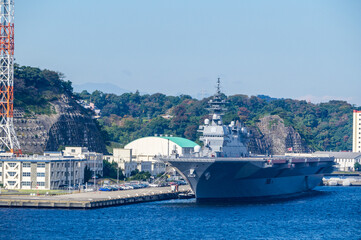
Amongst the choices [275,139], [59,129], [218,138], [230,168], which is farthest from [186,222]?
[275,139]

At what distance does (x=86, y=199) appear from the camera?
68688mm

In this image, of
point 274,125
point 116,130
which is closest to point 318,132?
point 274,125

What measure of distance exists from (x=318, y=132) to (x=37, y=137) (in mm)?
109096

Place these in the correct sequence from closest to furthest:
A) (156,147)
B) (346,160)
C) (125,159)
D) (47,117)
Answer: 1. (125,159)
2. (47,117)
3. (156,147)
4. (346,160)

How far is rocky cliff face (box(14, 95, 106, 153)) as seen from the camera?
108 metres

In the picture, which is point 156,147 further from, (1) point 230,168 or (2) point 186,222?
(2) point 186,222

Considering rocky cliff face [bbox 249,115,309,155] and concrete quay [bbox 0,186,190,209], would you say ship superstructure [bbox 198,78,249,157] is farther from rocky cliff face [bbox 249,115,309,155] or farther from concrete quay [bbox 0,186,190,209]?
rocky cliff face [bbox 249,115,309,155]

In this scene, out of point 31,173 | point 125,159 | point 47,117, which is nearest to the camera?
point 31,173

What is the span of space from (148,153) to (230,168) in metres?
53.0

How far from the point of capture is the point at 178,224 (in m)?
57.7

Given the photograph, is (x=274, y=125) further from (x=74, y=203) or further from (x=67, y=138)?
(x=74, y=203)

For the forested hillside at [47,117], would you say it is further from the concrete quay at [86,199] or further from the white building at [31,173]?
the concrete quay at [86,199]

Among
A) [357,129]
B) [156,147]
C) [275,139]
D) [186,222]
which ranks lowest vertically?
[186,222]

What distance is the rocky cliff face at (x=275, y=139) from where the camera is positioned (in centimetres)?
16962
